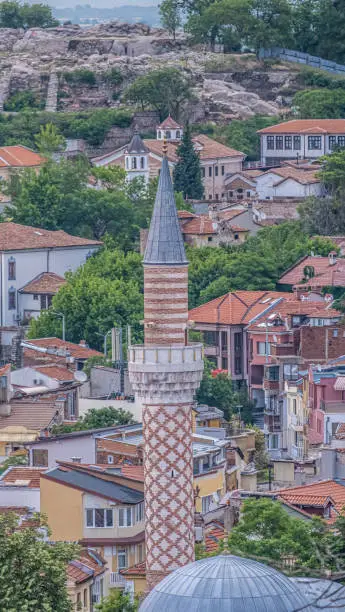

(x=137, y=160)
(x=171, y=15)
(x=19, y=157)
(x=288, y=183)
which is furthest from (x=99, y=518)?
(x=171, y=15)

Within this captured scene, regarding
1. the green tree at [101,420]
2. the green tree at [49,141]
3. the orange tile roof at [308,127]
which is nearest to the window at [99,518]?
the green tree at [101,420]

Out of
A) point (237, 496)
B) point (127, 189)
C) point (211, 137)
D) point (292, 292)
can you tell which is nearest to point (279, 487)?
point (237, 496)

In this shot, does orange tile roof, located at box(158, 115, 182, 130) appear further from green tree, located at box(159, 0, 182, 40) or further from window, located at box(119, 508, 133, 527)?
window, located at box(119, 508, 133, 527)

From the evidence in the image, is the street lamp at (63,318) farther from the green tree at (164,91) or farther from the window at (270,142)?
the green tree at (164,91)

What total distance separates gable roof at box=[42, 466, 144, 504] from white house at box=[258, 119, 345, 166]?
59666 mm

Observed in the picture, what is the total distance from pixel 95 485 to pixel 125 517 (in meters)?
0.80

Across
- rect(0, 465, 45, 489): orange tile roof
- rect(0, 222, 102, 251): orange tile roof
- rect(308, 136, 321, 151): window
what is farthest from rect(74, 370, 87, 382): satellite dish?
rect(308, 136, 321, 151): window

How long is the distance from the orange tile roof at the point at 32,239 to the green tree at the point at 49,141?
13600 mm

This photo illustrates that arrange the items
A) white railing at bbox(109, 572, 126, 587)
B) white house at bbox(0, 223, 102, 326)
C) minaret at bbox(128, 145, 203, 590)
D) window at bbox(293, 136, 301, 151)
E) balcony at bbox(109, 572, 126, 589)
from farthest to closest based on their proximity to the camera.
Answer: window at bbox(293, 136, 301, 151) < white house at bbox(0, 223, 102, 326) < white railing at bbox(109, 572, 126, 587) < balcony at bbox(109, 572, 126, 589) < minaret at bbox(128, 145, 203, 590)

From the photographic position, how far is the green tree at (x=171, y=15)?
131337 millimetres

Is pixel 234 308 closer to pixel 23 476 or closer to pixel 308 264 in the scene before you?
pixel 308 264

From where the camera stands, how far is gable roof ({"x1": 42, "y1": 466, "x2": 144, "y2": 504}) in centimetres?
5075

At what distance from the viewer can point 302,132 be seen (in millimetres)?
110812

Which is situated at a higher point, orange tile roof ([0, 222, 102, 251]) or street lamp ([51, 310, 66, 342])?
orange tile roof ([0, 222, 102, 251])
